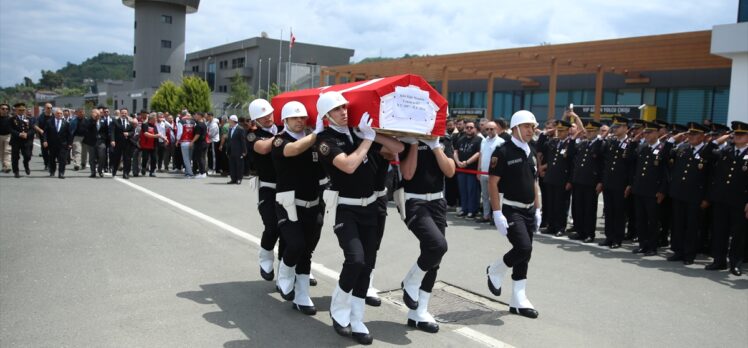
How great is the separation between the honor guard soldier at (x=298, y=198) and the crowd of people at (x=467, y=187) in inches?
0.5

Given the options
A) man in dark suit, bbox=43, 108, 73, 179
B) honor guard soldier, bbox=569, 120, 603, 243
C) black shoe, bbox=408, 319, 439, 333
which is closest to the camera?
black shoe, bbox=408, 319, 439, 333

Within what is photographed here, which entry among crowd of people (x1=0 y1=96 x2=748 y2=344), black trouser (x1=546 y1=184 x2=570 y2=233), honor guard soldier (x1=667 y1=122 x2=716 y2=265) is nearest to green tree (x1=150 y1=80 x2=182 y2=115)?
crowd of people (x1=0 y1=96 x2=748 y2=344)

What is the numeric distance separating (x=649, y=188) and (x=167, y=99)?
180 ft

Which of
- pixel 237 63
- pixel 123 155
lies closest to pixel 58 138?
pixel 123 155

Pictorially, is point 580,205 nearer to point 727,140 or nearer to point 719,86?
point 727,140

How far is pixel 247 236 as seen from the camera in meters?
9.12

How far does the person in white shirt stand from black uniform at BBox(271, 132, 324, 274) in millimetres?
5801

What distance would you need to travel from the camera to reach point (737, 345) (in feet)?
17.2

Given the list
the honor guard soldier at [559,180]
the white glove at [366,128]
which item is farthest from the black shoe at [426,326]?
the honor guard soldier at [559,180]

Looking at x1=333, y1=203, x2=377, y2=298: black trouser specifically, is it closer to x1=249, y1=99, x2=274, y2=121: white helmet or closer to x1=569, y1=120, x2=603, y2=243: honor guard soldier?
x1=249, y1=99, x2=274, y2=121: white helmet

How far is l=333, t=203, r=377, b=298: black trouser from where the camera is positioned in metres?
4.83

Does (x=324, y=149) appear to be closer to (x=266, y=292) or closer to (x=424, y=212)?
(x=424, y=212)

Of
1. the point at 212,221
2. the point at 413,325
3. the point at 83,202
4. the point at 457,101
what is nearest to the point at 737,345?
the point at 413,325

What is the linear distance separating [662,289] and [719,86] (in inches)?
862
